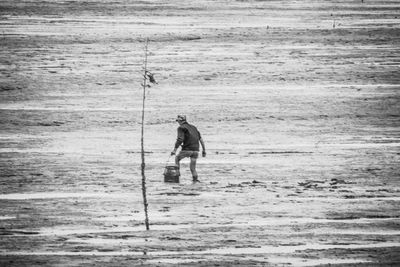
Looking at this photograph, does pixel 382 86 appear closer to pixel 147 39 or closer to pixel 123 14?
pixel 147 39

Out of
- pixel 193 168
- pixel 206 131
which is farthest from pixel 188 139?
pixel 206 131

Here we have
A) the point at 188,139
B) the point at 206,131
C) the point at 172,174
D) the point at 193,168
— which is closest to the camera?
the point at 188,139

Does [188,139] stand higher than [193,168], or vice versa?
[188,139]

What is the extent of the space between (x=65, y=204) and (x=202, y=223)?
10.7 feet

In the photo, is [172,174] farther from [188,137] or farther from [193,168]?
[188,137]

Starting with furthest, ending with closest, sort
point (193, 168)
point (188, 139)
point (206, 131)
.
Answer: point (206, 131) < point (193, 168) < point (188, 139)

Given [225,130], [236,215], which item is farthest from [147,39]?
[236,215]

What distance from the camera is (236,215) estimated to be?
69.7 feet

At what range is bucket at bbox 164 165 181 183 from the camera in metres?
23.2

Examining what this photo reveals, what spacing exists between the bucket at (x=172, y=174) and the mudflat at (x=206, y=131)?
256 mm

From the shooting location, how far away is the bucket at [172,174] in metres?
23.2

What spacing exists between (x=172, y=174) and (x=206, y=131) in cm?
588

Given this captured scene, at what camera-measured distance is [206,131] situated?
95.2 feet

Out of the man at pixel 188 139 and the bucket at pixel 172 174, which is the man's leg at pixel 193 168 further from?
the bucket at pixel 172 174
